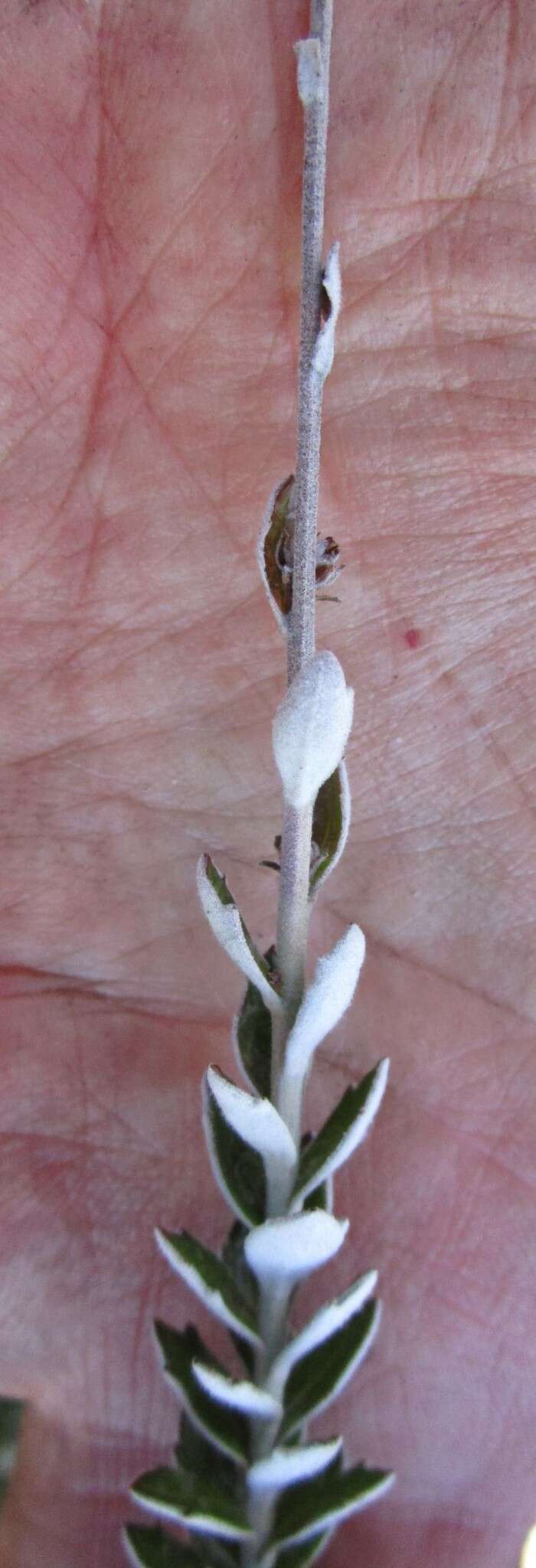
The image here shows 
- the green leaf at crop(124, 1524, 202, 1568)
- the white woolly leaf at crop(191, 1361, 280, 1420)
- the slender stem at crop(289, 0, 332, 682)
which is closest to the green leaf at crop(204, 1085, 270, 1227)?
the white woolly leaf at crop(191, 1361, 280, 1420)

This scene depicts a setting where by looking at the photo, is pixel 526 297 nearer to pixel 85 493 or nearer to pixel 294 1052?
pixel 85 493

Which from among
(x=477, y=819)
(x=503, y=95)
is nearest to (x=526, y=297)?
(x=503, y=95)

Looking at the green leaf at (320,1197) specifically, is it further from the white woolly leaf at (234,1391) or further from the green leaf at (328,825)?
the green leaf at (328,825)

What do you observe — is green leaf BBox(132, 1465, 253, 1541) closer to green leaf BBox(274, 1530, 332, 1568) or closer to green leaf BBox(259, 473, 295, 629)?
green leaf BBox(274, 1530, 332, 1568)

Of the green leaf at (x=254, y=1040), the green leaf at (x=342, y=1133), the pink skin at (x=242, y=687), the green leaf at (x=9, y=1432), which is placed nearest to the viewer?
the green leaf at (x=342, y=1133)

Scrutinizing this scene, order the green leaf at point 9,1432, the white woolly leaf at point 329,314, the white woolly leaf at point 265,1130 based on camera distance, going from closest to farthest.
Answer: the white woolly leaf at point 329,314
the white woolly leaf at point 265,1130
the green leaf at point 9,1432

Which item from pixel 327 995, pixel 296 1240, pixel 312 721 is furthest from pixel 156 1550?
pixel 312 721

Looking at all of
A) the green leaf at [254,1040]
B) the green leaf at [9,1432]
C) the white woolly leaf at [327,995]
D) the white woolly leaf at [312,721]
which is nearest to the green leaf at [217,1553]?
Result: the green leaf at [9,1432]
